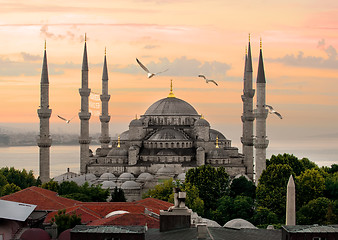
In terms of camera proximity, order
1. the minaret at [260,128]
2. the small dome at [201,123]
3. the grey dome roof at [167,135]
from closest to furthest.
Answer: the minaret at [260,128] → the grey dome roof at [167,135] → the small dome at [201,123]

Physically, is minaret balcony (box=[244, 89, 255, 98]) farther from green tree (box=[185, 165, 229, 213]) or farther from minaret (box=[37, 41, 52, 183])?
minaret (box=[37, 41, 52, 183])

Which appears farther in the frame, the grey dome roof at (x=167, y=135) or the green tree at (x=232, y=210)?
the grey dome roof at (x=167, y=135)

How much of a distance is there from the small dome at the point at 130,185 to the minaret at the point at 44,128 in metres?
6.40

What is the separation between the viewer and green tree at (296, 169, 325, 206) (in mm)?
41844

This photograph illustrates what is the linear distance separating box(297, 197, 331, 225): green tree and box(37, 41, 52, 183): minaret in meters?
23.3

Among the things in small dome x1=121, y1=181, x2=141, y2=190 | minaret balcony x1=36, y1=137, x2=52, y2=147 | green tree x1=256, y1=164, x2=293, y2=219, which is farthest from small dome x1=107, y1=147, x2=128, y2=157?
green tree x1=256, y1=164, x2=293, y2=219

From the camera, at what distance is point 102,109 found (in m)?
67.1

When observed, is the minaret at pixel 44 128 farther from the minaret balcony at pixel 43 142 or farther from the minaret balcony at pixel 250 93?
the minaret balcony at pixel 250 93

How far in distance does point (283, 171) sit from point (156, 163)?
18.6 meters

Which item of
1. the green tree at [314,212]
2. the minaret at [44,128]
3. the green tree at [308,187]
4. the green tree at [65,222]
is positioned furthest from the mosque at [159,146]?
the green tree at [65,222]

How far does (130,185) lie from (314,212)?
61.9 feet

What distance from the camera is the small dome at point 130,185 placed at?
52156mm

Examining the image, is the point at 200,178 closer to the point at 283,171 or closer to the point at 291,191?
the point at 283,171

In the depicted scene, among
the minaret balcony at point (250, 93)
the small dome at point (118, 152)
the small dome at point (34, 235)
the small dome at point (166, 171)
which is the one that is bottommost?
the small dome at point (34, 235)
